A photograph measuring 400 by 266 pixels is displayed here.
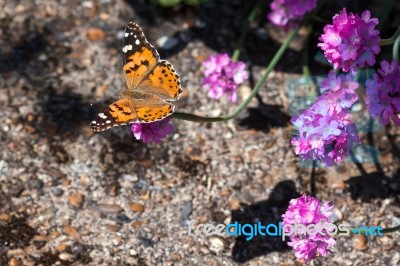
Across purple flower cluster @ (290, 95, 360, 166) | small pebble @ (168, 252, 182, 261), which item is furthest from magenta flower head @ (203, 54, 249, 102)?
purple flower cluster @ (290, 95, 360, 166)

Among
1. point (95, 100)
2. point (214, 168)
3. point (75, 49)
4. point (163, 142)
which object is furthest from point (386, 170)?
point (75, 49)

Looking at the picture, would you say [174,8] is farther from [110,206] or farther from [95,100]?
[110,206]

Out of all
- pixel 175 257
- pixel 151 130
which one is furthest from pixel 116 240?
pixel 151 130

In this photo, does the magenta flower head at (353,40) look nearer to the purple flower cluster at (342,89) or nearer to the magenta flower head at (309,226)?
the purple flower cluster at (342,89)

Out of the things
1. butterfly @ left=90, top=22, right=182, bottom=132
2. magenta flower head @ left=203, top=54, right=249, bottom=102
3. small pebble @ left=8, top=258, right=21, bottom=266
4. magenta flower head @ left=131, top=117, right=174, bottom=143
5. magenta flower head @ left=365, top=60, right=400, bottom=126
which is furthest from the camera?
magenta flower head @ left=203, top=54, right=249, bottom=102

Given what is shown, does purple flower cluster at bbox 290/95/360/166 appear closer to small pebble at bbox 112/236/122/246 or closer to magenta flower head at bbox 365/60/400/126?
magenta flower head at bbox 365/60/400/126

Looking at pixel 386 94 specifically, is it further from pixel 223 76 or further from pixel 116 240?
pixel 116 240
